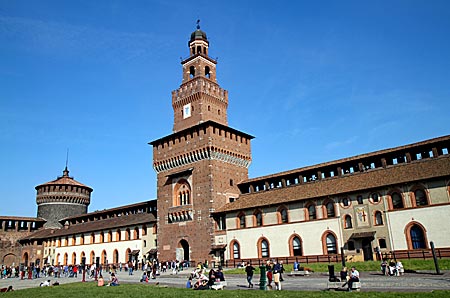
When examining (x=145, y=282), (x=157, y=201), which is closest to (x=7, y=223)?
(x=157, y=201)

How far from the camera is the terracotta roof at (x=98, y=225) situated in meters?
59.2

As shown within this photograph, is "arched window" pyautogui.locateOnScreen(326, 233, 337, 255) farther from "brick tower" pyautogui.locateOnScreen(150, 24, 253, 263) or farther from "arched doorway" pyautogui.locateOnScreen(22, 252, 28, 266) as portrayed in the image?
"arched doorway" pyautogui.locateOnScreen(22, 252, 28, 266)

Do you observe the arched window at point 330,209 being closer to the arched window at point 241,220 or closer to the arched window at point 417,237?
the arched window at point 417,237

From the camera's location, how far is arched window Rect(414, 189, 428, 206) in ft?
116

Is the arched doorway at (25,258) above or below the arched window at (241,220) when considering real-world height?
below

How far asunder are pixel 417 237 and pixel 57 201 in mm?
68066

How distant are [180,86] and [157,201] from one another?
54.3 ft

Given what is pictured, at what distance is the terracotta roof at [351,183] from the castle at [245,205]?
0.12m

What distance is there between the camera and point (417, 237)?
35.2m

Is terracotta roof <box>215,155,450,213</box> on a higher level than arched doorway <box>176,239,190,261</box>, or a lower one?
higher

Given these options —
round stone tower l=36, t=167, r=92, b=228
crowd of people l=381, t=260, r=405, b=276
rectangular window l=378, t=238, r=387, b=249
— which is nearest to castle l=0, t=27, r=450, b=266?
rectangular window l=378, t=238, r=387, b=249

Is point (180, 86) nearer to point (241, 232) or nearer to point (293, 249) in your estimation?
point (241, 232)

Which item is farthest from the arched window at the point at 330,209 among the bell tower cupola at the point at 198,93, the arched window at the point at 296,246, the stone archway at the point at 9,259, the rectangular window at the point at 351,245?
the stone archway at the point at 9,259

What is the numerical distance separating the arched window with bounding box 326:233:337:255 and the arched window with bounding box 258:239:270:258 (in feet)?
22.7
